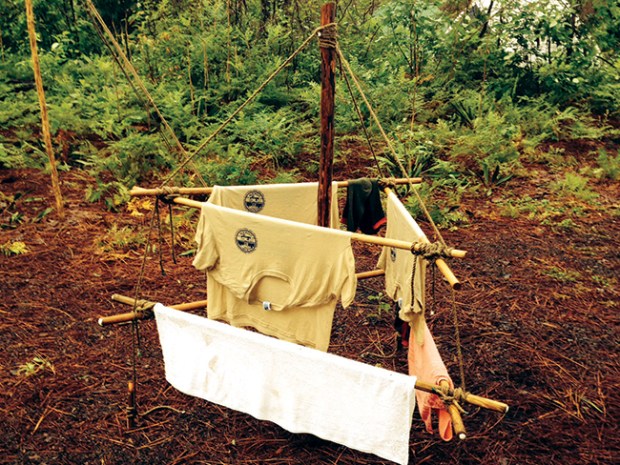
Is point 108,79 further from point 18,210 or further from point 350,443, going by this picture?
point 350,443

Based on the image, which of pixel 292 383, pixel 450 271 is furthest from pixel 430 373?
pixel 292 383

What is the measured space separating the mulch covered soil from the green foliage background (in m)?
1.07

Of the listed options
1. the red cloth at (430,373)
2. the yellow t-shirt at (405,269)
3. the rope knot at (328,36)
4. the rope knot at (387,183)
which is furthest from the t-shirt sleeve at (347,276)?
the rope knot at (328,36)

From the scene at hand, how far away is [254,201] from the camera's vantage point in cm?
336

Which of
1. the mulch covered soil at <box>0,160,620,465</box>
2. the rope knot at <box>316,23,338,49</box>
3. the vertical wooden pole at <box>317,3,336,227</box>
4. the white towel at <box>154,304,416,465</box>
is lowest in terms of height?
the mulch covered soil at <box>0,160,620,465</box>

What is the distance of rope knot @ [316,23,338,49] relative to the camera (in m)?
2.74

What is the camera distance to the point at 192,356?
2.64m

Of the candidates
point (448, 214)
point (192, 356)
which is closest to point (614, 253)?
point (448, 214)

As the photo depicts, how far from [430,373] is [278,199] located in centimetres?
155

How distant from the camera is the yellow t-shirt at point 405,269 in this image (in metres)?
2.54

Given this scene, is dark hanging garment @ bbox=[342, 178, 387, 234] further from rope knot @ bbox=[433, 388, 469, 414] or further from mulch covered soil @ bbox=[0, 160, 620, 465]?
rope knot @ bbox=[433, 388, 469, 414]

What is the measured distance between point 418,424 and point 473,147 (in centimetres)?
470

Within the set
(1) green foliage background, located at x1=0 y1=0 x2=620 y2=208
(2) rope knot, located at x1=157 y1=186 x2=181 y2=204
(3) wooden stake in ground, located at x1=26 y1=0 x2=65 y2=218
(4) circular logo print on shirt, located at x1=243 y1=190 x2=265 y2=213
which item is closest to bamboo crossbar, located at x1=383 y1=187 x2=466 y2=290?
(4) circular logo print on shirt, located at x1=243 y1=190 x2=265 y2=213

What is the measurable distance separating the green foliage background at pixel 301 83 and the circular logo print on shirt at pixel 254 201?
3051 mm
